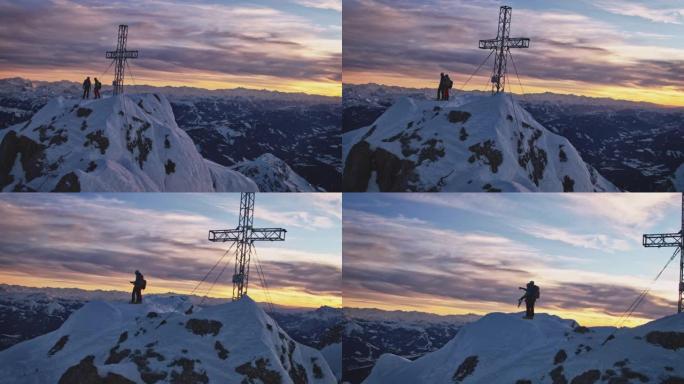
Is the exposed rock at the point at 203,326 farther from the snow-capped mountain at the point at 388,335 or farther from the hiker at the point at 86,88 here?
the hiker at the point at 86,88

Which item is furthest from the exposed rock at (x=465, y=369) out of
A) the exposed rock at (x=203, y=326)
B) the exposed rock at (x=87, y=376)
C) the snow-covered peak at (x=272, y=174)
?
the snow-covered peak at (x=272, y=174)

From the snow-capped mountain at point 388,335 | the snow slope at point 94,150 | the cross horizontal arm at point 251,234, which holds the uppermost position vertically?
the snow slope at point 94,150

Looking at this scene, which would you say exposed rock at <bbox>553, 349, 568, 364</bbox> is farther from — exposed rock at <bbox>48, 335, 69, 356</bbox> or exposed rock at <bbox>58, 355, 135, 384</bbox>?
exposed rock at <bbox>48, 335, 69, 356</bbox>

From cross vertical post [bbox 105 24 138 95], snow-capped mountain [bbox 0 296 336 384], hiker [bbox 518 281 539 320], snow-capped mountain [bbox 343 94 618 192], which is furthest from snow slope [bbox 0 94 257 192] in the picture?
hiker [bbox 518 281 539 320]

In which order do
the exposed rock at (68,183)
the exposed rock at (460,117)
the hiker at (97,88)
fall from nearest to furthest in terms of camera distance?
the exposed rock at (460,117)
the exposed rock at (68,183)
the hiker at (97,88)

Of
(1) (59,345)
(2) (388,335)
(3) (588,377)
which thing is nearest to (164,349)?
(1) (59,345)
